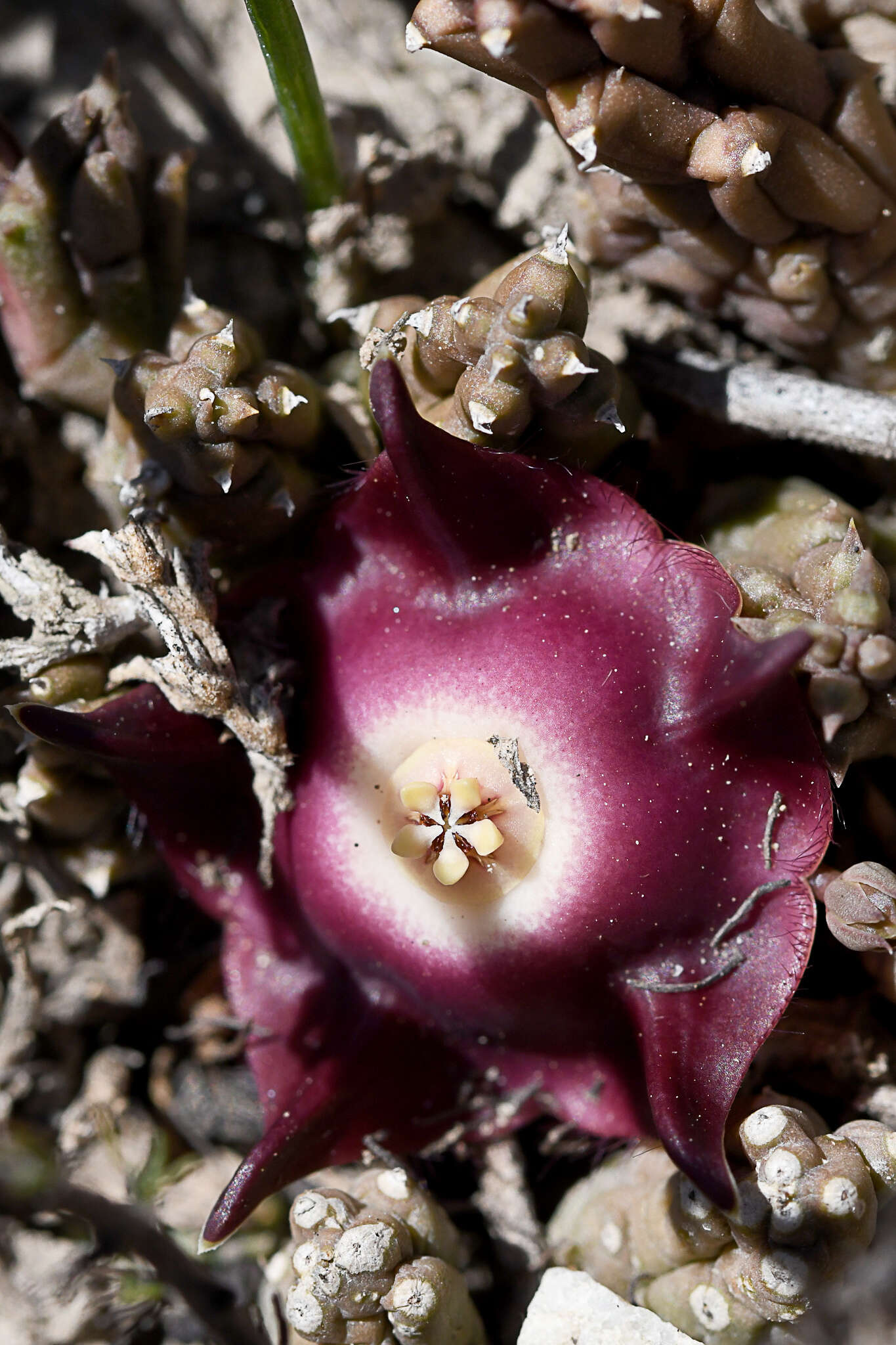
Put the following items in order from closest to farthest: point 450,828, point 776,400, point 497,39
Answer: point 497,39, point 450,828, point 776,400

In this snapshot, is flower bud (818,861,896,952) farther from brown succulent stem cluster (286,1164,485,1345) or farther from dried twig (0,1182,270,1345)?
dried twig (0,1182,270,1345)

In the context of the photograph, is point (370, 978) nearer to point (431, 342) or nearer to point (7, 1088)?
point (7, 1088)

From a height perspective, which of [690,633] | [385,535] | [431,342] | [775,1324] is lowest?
[775,1324]

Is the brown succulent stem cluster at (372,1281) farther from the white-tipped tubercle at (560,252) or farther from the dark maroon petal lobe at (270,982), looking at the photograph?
the white-tipped tubercle at (560,252)

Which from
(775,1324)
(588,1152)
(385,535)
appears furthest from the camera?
(588,1152)

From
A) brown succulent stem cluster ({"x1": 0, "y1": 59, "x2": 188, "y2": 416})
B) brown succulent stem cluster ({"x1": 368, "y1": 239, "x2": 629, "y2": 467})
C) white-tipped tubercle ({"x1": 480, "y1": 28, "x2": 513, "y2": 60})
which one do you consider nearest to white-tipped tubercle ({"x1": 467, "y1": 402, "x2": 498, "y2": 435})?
brown succulent stem cluster ({"x1": 368, "y1": 239, "x2": 629, "y2": 467})

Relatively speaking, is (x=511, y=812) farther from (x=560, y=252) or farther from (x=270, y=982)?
(x=560, y=252)

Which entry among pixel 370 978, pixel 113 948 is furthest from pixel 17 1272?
pixel 370 978

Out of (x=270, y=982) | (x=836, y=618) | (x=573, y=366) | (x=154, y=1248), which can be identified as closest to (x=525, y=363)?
(x=573, y=366)
